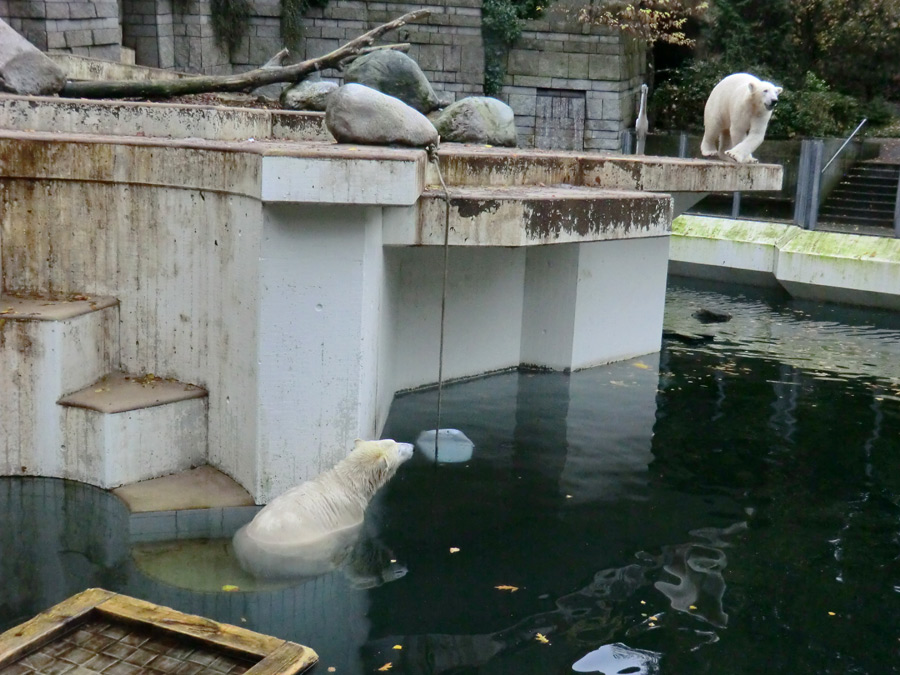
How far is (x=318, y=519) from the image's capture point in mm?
5652

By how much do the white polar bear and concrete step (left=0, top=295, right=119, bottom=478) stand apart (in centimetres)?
736

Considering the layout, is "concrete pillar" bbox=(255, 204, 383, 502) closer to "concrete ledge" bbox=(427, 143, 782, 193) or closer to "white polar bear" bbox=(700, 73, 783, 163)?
"concrete ledge" bbox=(427, 143, 782, 193)

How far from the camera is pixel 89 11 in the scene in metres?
16.9

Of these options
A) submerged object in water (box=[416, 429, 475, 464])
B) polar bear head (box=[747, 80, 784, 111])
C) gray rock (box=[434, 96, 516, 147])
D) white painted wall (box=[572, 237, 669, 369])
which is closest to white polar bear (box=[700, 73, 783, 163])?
polar bear head (box=[747, 80, 784, 111])

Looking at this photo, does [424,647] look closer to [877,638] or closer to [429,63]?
[877,638]

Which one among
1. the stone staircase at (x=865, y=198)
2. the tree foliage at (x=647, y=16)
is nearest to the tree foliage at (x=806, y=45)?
the tree foliage at (x=647, y=16)

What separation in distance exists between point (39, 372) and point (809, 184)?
45.3 ft

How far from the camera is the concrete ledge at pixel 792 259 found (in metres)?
14.9

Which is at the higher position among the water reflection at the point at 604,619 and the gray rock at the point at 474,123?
the gray rock at the point at 474,123

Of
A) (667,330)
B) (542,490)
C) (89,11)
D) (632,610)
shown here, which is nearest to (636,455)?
(542,490)

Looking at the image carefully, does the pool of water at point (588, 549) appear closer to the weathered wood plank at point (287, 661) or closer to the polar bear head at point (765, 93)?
the weathered wood plank at point (287, 661)

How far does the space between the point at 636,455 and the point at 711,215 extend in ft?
36.9

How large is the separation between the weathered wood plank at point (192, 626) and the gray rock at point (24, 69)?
20.9 feet

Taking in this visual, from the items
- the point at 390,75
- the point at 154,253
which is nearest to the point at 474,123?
the point at 390,75
